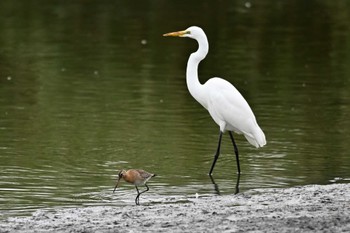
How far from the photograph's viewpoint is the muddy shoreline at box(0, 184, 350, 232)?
8250mm

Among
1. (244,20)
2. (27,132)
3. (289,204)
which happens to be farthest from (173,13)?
(289,204)

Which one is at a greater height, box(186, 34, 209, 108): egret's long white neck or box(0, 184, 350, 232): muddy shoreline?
box(186, 34, 209, 108): egret's long white neck

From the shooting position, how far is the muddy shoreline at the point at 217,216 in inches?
325

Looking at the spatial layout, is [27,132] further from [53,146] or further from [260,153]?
[260,153]

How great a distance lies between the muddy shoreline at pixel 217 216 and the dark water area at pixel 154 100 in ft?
2.35

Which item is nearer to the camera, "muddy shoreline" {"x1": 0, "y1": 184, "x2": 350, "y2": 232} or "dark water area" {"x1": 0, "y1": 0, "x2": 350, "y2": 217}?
"muddy shoreline" {"x1": 0, "y1": 184, "x2": 350, "y2": 232}

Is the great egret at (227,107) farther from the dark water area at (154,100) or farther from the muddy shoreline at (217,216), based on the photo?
the muddy shoreline at (217,216)

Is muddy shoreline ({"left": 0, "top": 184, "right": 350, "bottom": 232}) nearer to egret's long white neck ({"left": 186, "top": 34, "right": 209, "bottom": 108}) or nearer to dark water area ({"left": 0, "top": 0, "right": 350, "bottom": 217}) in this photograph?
dark water area ({"left": 0, "top": 0, "right": 350, "bottom": 217})

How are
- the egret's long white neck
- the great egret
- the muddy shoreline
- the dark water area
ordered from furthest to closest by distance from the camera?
the egret's long white neck → the great egret → the dark water area → the muddy shoreline

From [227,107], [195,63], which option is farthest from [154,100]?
[227,107]

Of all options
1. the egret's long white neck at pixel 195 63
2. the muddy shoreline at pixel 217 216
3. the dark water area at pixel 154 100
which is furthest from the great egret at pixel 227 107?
the muddy shoreline at pixel 217 216

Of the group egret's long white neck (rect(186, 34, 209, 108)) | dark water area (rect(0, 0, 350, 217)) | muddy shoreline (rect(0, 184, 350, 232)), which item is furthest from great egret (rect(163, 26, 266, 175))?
muddy shoreline (rect(0, 184, 350, 232))

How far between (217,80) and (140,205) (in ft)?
9.36

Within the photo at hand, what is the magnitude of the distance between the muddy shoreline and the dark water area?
72 cm
